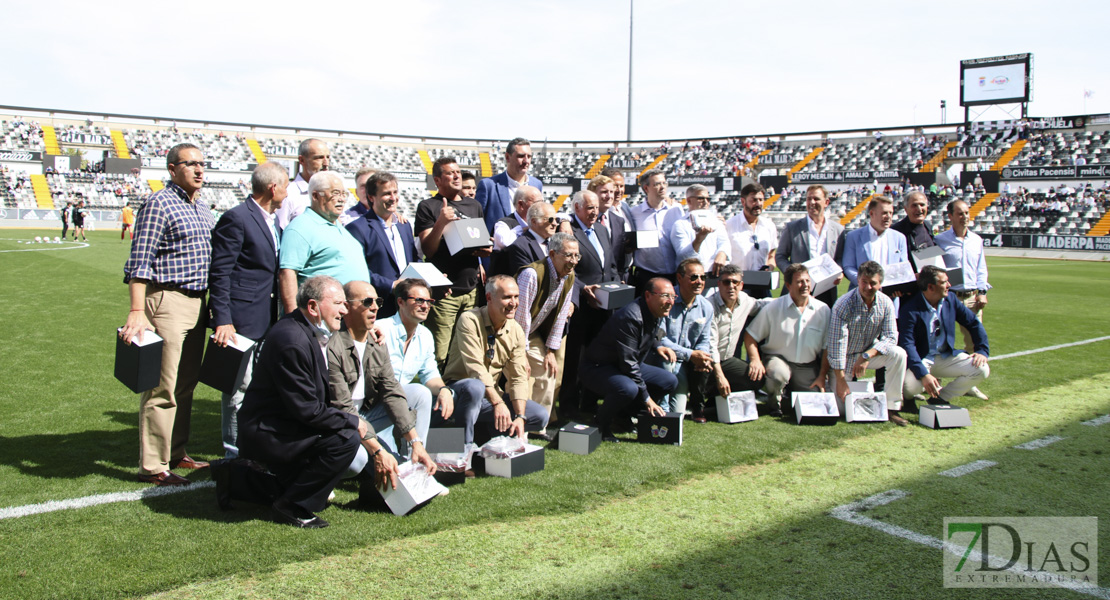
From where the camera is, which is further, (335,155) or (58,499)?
(335,155)

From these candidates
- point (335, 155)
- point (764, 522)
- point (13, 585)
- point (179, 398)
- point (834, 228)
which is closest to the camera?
point (13, 585)

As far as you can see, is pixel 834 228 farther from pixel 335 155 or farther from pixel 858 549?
pixel 335 155

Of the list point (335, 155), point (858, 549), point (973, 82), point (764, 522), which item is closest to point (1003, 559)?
point (858, 549)

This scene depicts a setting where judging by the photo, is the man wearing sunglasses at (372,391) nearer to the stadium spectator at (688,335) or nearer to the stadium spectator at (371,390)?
the stadium spectator at (371,390)

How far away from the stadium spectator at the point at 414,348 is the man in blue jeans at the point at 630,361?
4.13 feet

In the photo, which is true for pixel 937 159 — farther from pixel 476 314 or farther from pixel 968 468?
pixel 476 314

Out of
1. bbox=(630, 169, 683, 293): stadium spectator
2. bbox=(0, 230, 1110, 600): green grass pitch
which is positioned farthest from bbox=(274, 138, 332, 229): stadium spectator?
bbox=(630, 169, 683, 293): stadium spectator

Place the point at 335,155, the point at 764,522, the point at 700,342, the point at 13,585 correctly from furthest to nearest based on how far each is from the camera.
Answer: the point at 335,155 < the point at 700,342 < the point at 764,522 < the point at 13,585

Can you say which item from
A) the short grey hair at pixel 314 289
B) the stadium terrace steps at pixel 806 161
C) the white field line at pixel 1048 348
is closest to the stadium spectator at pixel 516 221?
the short grey hair at pixel 314 289

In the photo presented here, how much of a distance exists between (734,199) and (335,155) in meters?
31.1

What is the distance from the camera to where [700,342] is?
5785 mm

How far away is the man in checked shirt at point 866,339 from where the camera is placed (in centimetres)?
593

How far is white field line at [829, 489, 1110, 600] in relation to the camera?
3.04 metres

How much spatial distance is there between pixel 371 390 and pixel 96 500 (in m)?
1.52
